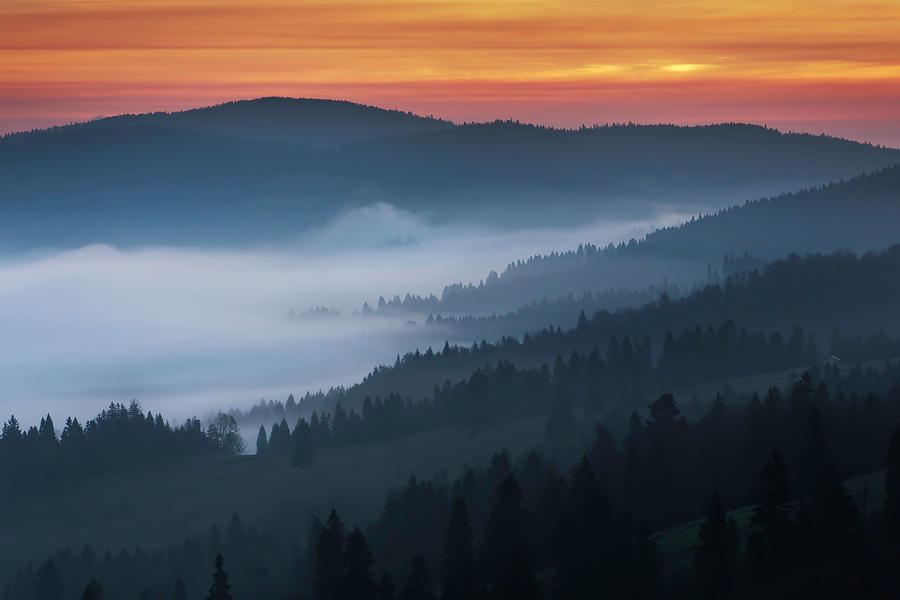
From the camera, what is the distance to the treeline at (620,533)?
7994 centimetres

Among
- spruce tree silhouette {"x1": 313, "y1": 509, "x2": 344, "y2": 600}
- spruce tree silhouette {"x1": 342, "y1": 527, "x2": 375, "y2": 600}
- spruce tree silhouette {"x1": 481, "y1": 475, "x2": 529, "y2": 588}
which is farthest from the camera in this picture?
spruce tree silhouette {"x1": 481, "y1": 475, "x2": 529, "y2": 588}

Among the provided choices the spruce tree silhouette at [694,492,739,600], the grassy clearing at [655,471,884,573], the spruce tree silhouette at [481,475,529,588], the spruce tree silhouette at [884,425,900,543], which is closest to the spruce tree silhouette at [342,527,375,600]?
the spruce tree silhouette at [481,475,529,588]

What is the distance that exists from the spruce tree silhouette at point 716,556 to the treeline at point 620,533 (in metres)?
0.11

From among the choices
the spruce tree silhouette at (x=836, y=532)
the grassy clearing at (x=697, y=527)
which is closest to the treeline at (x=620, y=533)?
the spruce tree silhouette at (x=836, y=532)

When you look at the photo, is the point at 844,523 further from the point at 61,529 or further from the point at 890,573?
the point at 61,529

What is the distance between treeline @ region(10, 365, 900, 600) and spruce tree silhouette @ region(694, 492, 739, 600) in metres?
0.11

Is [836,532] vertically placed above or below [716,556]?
above

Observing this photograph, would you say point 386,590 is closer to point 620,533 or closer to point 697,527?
point 620,533

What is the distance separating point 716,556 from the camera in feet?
266

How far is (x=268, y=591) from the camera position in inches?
5379

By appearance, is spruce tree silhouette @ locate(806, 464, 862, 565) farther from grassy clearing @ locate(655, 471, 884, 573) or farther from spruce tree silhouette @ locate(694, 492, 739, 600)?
grassy clearing @ locate(655, 471, 884, 573)

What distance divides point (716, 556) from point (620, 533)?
59.9 feet

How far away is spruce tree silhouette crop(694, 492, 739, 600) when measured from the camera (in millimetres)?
78750

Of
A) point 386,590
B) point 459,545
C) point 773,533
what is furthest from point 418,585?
point 773,533
